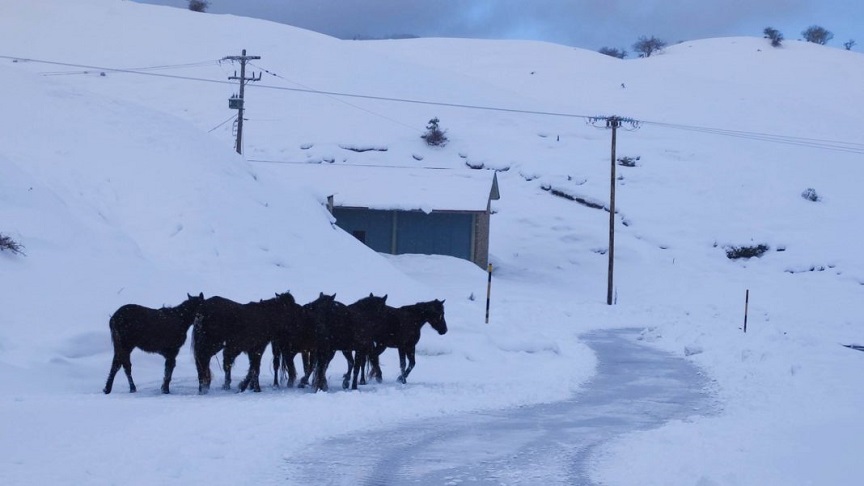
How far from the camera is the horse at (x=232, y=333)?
46.0 ft

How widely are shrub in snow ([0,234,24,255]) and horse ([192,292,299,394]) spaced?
13.8ft

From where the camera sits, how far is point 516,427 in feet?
39.8

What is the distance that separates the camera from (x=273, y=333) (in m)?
14.9

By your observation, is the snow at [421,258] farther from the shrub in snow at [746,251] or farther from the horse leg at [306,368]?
the horse leg at [306,368]

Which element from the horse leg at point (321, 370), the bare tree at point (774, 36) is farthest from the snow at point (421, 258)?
the bare tree at point (774, 36)

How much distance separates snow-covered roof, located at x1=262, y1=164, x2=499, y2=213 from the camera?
147 feet

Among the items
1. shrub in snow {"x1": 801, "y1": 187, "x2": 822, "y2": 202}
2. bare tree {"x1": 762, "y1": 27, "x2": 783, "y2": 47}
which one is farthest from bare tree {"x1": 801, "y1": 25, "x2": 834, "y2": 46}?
shrub in snow {"x1": 801, "y1": 187, "x2": 822, "y2": 202}

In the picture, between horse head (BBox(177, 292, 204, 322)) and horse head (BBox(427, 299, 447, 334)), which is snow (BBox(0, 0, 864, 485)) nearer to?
horse head (BBox(427, 299, 447, 334))

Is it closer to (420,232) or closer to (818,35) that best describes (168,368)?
(420,232)

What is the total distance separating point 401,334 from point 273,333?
7.93 feet

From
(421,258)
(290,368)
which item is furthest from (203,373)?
(421,258)

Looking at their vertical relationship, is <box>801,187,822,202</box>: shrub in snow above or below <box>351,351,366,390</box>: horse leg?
above

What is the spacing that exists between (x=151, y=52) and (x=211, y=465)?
3261 inches

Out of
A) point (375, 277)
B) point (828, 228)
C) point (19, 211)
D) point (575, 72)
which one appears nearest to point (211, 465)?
point (19, 211)
